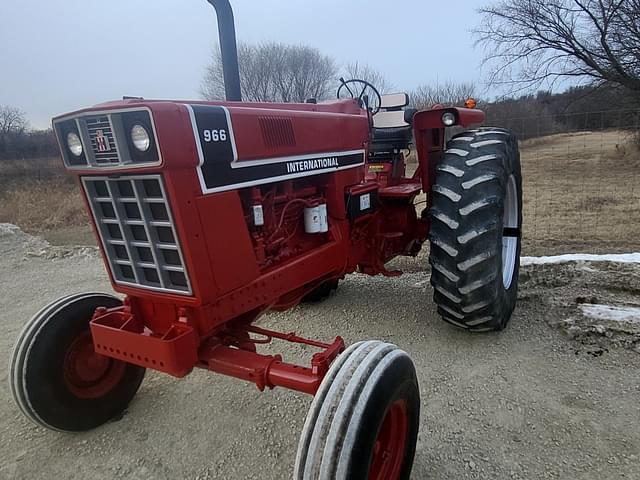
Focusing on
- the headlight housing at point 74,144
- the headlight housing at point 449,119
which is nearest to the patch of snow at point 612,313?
the headlight housing at point 449,119

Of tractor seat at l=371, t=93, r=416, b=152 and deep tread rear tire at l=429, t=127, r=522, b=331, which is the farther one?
tractor seat at l=371, t=93, r=416, b=152

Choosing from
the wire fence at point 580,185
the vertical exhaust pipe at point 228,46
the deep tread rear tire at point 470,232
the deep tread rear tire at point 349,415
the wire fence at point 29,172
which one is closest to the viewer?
the deep tread rear tire at point 349,415

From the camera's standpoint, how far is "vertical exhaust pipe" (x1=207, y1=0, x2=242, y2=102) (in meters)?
2.71

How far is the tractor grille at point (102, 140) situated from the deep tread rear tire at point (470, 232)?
1.97 m

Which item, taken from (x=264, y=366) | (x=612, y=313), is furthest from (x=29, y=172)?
(x=612, y=313)

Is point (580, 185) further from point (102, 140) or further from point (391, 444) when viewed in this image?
point (102, 140)

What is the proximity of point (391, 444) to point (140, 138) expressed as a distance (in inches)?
64.0

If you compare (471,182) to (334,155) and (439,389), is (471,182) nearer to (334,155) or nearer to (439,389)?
(334,155)

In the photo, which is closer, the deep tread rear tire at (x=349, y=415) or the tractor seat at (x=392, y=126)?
the deep tread rear tire at (x=349, y=415)

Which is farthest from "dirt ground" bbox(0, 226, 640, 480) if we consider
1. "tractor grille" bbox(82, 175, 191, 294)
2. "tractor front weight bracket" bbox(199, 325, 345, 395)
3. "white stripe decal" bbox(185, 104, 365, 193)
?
"white stripe decal" bbox(185, 104, 365, 193)

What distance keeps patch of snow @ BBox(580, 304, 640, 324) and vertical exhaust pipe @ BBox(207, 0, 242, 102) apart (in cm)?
298

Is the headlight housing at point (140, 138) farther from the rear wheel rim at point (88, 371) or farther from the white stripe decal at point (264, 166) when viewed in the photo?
the rear wheel rim at point (88, 371)

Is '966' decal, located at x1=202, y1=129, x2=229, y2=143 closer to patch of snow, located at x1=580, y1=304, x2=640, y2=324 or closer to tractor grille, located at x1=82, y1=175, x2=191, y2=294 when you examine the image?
tractor grille, located at x1=82, y1=175, x2=191, y2=294

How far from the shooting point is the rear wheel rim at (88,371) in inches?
107
